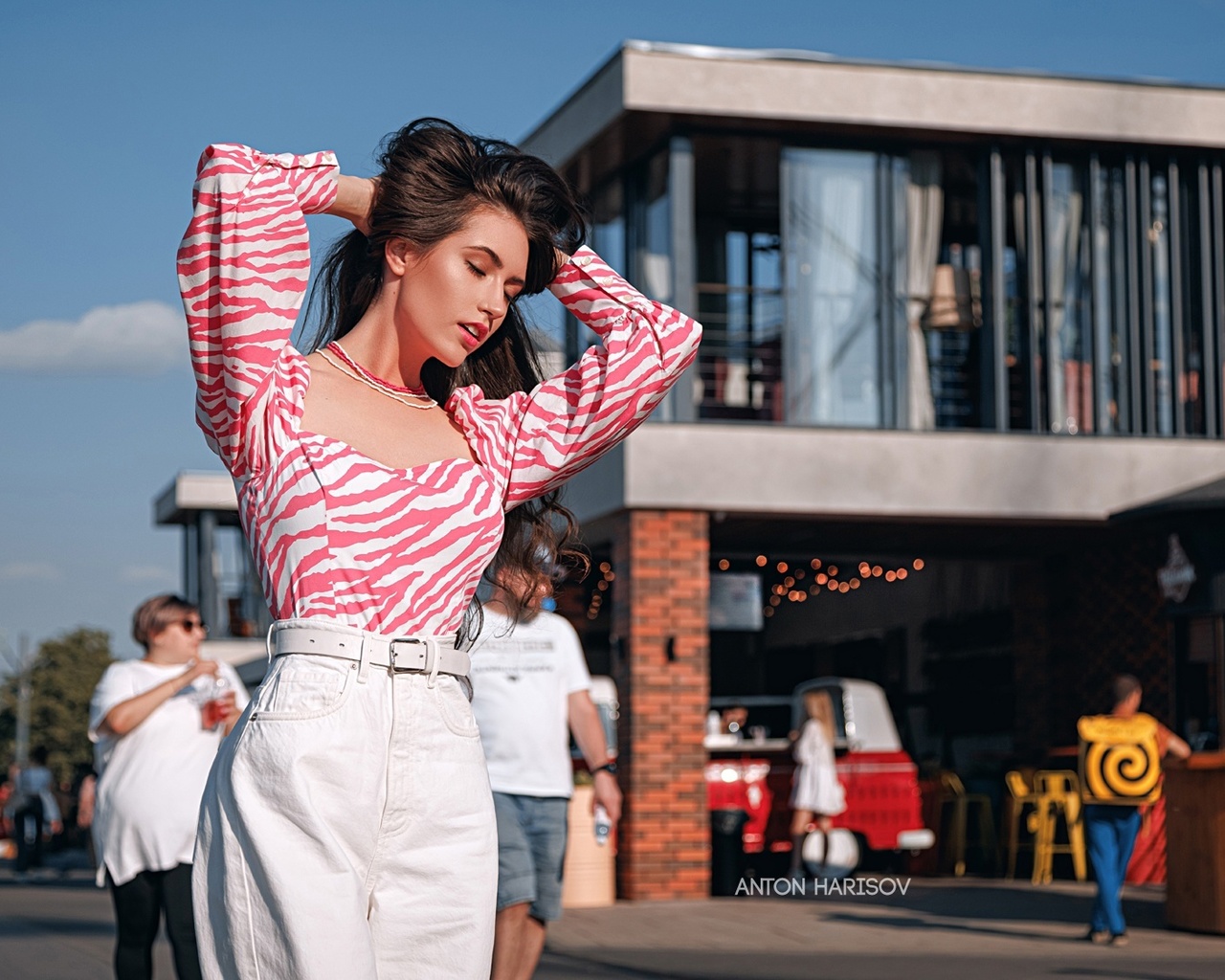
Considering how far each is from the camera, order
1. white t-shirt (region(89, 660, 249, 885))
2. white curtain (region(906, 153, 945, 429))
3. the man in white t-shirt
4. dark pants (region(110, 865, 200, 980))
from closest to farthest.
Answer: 1. dark pants (region(110, 865, 200, 980))
2. white t-shirt (region(89, 660, 249, 885))
3. the man in white t-shirt
4. white curtain (region(906, 153, 945, 429))

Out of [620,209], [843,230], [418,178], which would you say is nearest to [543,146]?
[620,209]

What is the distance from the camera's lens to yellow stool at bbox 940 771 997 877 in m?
17.7

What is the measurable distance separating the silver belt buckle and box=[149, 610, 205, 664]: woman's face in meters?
4.70

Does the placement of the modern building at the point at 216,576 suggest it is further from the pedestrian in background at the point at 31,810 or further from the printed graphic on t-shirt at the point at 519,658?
the printed graphic on t-shirt at the point at 519,658

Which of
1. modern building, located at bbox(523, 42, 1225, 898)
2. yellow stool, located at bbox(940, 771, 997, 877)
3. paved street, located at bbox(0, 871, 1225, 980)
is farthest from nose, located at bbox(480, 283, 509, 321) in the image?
yellow stool, located at bbox(940, 771, 997, 877)

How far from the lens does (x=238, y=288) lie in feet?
7.83

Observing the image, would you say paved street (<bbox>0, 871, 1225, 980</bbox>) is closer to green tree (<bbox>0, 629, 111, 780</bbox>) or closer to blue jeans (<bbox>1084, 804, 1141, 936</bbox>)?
blue jeans (<bbox>1084, 804, 1141, 936</bbox>)

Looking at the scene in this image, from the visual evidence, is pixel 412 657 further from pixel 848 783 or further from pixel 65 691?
pixel 65 691

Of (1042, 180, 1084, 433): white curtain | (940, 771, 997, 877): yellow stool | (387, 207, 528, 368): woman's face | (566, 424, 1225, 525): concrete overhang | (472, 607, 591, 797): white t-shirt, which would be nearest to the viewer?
(387, 207, 528, 368): woman's face

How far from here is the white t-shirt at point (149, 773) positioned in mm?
6309

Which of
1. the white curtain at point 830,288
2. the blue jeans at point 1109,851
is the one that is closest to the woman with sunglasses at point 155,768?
the blue jeans at point 1109,851

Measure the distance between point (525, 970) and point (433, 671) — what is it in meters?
4.43

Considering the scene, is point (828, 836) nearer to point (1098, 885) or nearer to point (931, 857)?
point (931, 857)
